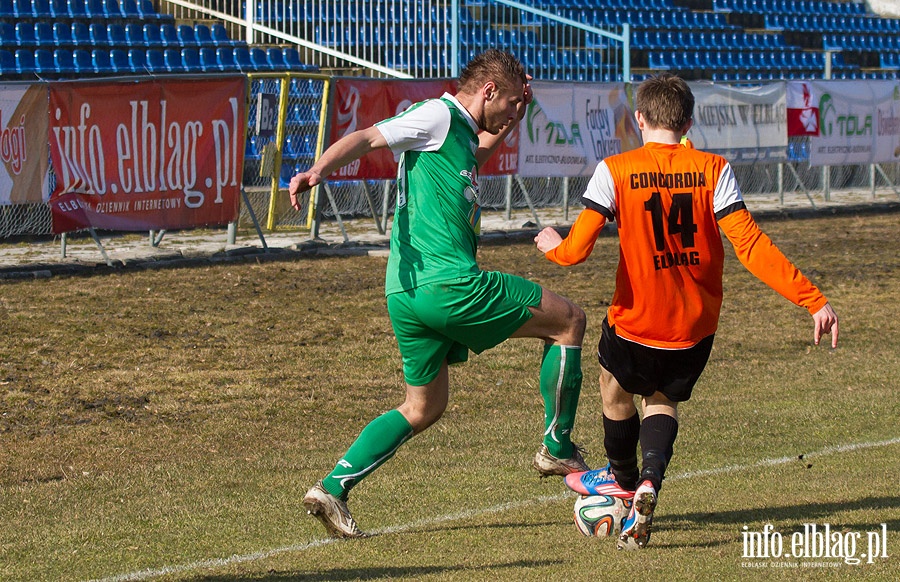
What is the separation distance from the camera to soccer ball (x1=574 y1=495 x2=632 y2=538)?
521 cm

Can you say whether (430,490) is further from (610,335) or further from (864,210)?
(864,210)

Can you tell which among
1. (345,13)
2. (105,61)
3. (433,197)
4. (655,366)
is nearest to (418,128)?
(433,197)

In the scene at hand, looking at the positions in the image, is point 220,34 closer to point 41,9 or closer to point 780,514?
point 41,9

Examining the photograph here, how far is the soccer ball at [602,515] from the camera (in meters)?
5.21

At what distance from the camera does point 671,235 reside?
4.85 metres

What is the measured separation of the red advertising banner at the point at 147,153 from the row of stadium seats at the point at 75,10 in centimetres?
694

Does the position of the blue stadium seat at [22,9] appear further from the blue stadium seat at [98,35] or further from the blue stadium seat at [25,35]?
the blue stadium seat at [98,35]

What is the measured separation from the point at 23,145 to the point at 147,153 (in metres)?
1.43

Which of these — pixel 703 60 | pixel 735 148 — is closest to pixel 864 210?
pixel 735 148

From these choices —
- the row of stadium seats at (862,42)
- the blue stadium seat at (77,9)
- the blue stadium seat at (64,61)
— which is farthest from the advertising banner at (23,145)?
the row of stadium seats at (862,42)

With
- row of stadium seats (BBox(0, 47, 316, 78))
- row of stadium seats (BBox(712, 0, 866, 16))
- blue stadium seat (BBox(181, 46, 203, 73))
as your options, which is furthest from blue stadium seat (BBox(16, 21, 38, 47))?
row of stadium seats (BBox(712, 0, 866, 16))

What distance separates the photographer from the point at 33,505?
19.4 feet

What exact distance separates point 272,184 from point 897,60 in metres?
22.0

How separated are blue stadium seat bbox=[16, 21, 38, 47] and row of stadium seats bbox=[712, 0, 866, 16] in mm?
17855
